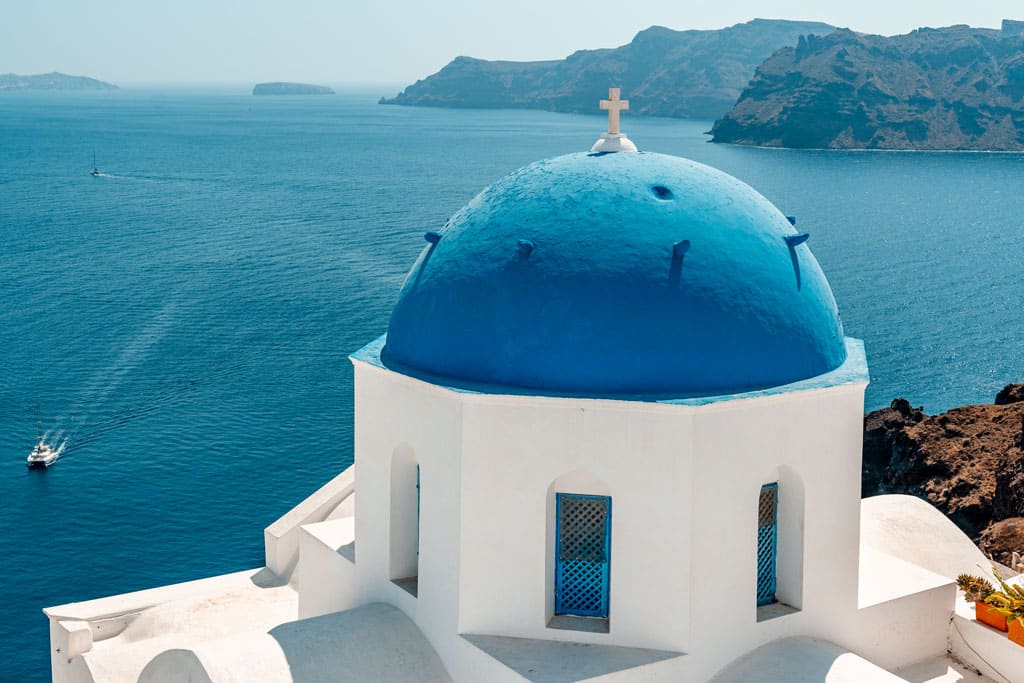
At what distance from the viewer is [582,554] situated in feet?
34.0

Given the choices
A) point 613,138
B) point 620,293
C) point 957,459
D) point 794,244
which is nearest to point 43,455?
point 957,459

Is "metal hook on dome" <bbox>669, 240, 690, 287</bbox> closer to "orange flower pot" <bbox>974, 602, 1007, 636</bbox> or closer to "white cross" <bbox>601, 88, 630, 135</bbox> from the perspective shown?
"white cross" <bbox>601, 88, 630, 135</bbox>

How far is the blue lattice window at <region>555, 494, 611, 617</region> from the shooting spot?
33.7ft

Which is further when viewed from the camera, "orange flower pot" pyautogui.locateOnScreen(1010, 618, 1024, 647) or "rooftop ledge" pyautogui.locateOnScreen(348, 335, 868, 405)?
"orange flower pot" pyautogui.locateOnScreen(1010, 618, 1024, 647)

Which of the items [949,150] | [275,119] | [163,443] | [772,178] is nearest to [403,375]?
[163,443]

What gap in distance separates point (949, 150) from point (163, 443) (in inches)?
4414

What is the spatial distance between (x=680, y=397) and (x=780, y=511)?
72.8 inches

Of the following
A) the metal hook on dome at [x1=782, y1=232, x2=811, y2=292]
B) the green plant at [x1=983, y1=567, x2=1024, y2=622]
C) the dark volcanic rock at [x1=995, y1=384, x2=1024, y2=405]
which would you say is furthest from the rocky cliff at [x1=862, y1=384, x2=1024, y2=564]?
the metal hook on dome at [x1=782, y1=232, x2=811, y2=292]

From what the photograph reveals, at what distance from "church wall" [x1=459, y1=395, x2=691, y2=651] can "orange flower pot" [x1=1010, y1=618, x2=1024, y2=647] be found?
367 centimetres

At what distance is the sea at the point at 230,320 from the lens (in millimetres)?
30453

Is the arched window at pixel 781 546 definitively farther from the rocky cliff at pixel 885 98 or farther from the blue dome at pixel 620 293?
the rocky cliff at pixel 885 98

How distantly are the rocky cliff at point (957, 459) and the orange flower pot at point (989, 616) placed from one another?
47.6 ft

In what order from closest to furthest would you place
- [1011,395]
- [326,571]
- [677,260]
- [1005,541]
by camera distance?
1. [677,260]
2. [326,571]
3. [1005,541]
4. [1011,395]

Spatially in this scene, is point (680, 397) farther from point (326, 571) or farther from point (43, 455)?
point (43, 455)
